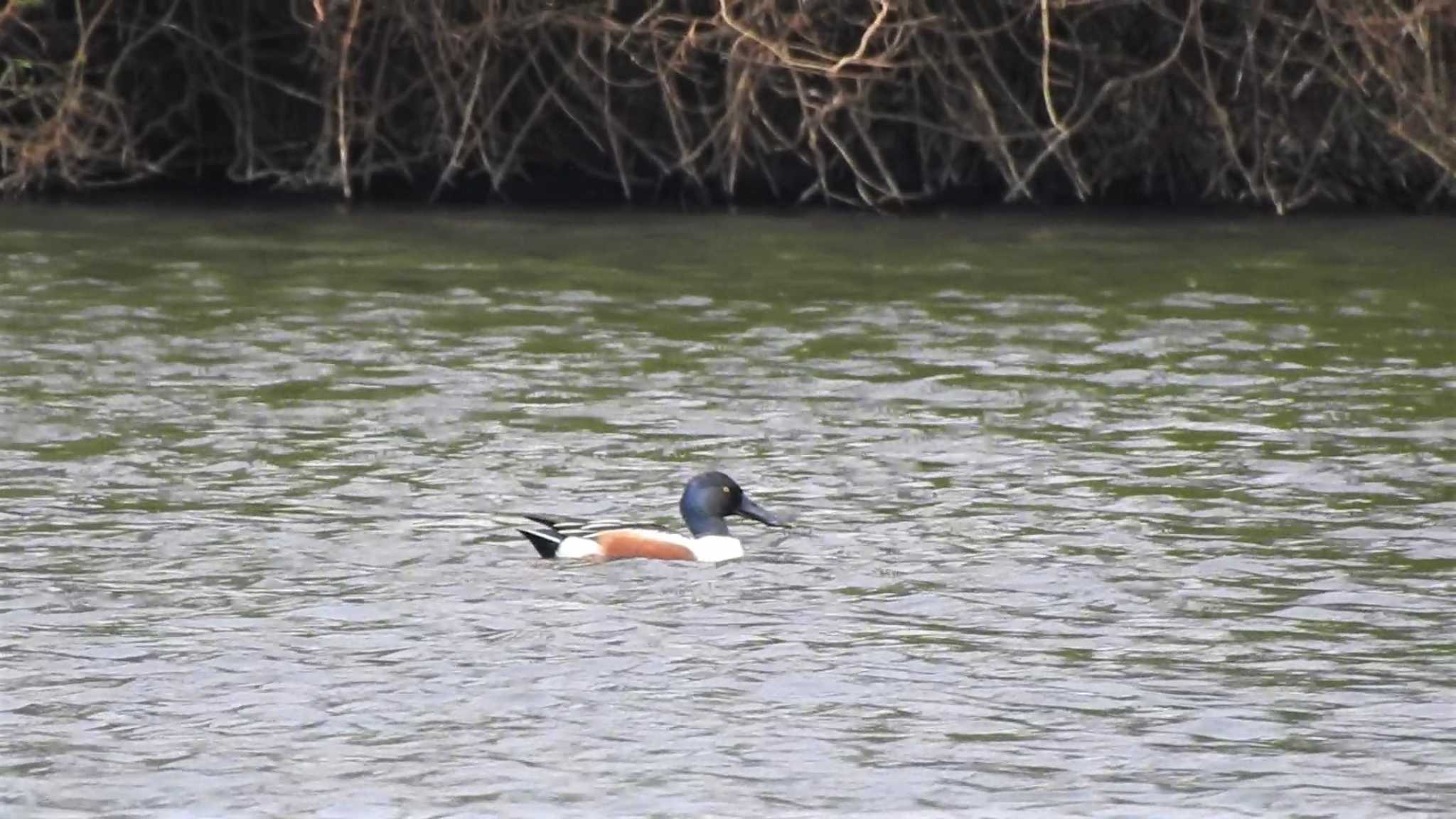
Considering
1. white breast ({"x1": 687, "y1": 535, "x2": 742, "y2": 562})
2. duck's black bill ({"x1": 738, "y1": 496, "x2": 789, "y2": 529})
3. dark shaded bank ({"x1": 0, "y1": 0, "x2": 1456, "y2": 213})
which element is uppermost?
dark shaded bank ({"x1": 0, "y1": 0, "x2": 1456, "y2": 213})

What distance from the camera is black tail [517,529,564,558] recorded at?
10.6 metres

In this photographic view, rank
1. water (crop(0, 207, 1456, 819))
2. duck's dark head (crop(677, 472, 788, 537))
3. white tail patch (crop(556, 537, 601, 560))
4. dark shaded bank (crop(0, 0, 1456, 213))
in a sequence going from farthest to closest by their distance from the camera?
dark shaded bank (crop(0, 0, 1456, 213)), duck's dark head (crop(677, 472, 788, 537)), white tail patch (crop(556, 537, 601, 560)), water (crop(0, 207, 1456, 819))

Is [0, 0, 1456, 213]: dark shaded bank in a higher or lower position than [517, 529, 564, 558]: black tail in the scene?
higher

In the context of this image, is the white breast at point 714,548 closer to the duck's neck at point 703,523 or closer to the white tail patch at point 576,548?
the duck's neck at point 703,523

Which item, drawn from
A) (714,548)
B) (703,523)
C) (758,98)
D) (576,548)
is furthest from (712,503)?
(758,98)

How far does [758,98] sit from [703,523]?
1126 centimetres

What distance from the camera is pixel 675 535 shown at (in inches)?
428

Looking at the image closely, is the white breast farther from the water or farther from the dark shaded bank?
the dark shaded bank

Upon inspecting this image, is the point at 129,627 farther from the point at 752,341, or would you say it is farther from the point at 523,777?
the point at 752,341

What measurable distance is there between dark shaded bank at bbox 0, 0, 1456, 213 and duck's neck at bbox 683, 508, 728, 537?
910 centimetres

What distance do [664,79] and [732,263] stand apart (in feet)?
7.29

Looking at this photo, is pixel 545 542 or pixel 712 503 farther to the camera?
pixel 712 503

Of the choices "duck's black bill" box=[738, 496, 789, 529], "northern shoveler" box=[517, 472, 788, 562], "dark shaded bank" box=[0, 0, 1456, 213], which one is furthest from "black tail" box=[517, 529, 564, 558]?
"dark shaded bank" box=[0, 0, 1456, 213]

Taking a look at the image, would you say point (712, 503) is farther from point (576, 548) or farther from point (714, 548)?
point (576, 548)
